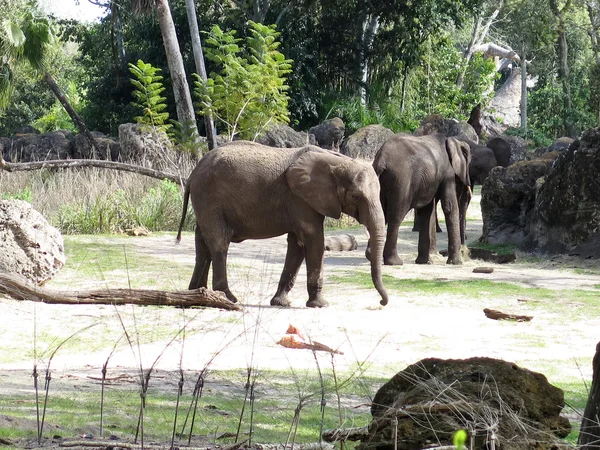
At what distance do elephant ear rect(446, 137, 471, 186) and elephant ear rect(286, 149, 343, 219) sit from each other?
6.20 meters

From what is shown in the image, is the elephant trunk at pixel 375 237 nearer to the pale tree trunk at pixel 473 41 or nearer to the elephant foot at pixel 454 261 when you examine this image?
the elephant foot at pixel 454 261

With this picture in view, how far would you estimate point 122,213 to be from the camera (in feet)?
67.1

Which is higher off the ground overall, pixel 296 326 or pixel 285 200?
pixel 285 200

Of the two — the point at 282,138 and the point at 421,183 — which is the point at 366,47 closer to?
the point at 282,138

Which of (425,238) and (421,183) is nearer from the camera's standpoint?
(421,183)

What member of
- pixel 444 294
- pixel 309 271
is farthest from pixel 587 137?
pixel 309 271

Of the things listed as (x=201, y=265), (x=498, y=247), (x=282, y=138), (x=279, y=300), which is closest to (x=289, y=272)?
(x=279, y=300)

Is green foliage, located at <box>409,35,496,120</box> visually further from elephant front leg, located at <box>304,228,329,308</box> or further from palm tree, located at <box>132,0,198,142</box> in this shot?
elephant front leg, located at <box>304,228,329,308</box>

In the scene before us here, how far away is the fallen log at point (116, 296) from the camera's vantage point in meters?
10.6

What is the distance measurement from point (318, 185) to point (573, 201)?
24.7 feet

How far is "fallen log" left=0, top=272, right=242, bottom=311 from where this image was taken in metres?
10.6

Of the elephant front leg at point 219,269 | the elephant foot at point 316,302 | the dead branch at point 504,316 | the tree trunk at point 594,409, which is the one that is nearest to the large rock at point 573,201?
the dead branch at point 504,316

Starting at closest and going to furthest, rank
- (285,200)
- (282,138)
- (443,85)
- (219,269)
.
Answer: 1. (285,200)
2. (219,269)
3. (282,138)
4. (443,85)

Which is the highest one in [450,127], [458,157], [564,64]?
[564,64]
